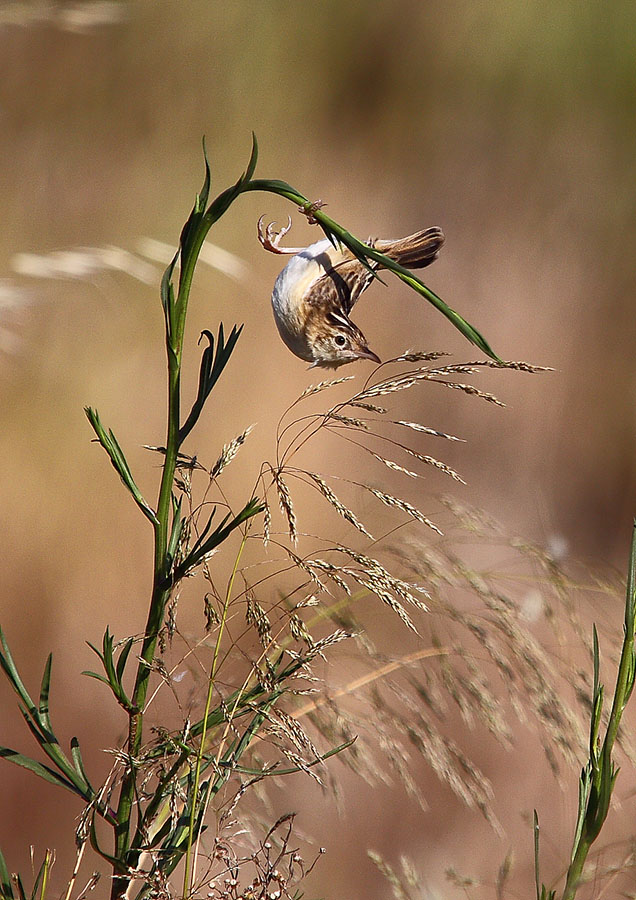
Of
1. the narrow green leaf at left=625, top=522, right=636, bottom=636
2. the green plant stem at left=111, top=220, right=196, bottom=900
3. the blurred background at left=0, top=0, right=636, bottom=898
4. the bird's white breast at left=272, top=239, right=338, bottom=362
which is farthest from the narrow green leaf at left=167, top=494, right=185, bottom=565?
the blurred background at left=0, top=0, right=636, bottom=898

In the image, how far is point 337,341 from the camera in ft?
1.61

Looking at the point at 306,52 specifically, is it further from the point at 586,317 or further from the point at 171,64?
the point at 586,317

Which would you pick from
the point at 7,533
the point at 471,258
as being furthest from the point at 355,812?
the point at 471,258

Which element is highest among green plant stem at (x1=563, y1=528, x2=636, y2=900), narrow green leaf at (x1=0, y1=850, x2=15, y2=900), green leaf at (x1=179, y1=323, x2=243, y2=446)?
green leaf at (x1=179, y1=323, x2=243, y2=446)

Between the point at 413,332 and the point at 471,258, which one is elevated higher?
the point at 471,258

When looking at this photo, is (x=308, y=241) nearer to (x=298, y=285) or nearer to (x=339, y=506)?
(x=298, y=285)

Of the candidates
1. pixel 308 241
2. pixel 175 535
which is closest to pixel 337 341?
pixel 175 535

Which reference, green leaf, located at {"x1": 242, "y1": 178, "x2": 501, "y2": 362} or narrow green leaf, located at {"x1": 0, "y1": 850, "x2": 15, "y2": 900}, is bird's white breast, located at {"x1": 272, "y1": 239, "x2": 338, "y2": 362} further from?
narrow green leaf, located at {"x1": 0, "y1": 850, "x2": 15, "y2": 900}

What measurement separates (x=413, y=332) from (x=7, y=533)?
63cm

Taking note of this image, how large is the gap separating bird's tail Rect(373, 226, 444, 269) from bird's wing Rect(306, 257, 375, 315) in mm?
22

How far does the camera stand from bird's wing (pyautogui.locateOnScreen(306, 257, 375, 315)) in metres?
0.47

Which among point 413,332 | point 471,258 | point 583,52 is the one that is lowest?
point 413,332

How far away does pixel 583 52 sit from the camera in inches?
45.5

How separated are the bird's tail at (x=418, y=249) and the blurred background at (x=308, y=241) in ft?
1.81
